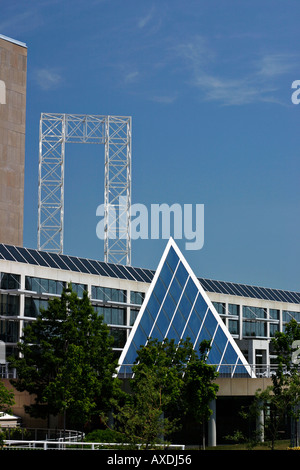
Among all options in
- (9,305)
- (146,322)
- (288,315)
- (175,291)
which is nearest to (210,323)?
(175,291)

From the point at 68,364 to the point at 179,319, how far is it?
42.6 ft

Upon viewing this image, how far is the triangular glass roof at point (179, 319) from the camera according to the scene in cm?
5891

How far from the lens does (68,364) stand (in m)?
49.2

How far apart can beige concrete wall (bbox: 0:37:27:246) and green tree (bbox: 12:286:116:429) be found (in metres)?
48.3

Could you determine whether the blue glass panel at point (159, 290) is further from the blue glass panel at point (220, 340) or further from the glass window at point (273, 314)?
the glass window at point (273, 314)

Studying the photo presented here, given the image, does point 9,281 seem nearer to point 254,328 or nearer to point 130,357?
point 130,357

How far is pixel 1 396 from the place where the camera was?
43750mm

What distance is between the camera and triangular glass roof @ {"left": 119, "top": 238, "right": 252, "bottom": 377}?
2319 inches

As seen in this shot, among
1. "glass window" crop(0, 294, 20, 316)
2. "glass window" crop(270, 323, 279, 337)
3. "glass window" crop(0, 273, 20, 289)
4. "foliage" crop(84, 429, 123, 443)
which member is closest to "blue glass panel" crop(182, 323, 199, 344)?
"foliage" crop(84, 429, 123, 443)

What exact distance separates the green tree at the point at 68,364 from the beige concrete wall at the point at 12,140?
48.3 metres

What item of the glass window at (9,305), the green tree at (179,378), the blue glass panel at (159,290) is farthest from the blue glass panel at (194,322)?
the glass window at (9,305)
